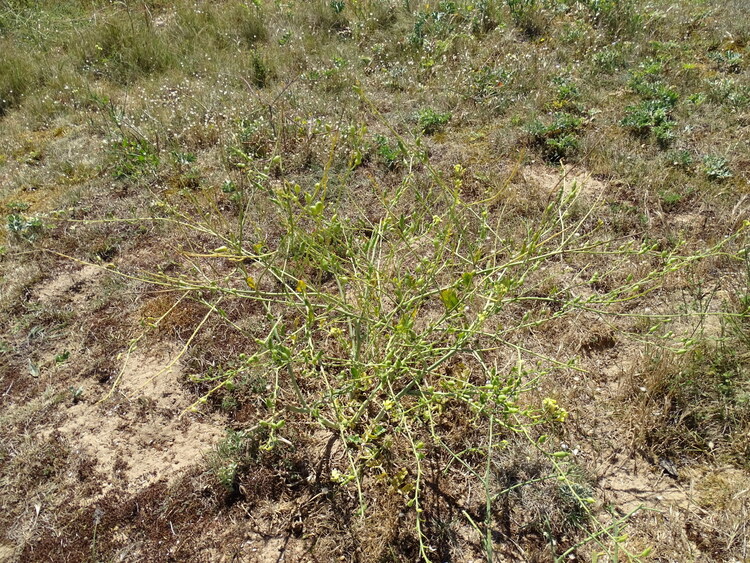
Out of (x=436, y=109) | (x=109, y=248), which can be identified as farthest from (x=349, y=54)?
(x=109, y=248)

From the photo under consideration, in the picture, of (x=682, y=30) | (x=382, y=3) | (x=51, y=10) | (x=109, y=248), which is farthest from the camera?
(x=51, y=10)

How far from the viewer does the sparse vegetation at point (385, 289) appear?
6.70 feet

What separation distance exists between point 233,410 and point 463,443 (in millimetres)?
1170

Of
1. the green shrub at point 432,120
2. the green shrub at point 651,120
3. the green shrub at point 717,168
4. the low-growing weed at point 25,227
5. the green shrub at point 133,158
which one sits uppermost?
the green shrub at point 133,158

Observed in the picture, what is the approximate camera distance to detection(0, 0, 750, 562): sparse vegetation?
204cm

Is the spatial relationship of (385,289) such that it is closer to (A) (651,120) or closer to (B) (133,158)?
(B) (133,158)

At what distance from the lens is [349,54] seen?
543 centimetres

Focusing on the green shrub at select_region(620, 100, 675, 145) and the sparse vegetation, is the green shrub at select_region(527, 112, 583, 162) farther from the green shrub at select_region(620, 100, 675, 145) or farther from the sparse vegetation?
the green shrub at select_region(620, 100, 675, 145)

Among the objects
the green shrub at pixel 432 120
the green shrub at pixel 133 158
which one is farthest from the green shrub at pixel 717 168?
the green shrub at pixel 133 158

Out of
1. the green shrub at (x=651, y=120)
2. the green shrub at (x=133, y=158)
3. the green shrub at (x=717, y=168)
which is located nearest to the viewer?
the green shrub at (x=717, y=168)

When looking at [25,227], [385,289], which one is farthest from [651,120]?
[25,227]

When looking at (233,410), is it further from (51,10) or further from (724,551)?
(51,10)

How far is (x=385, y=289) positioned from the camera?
245cm

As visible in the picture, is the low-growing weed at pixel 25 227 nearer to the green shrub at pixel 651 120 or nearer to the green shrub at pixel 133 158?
the green shrub at pixel 133 158
